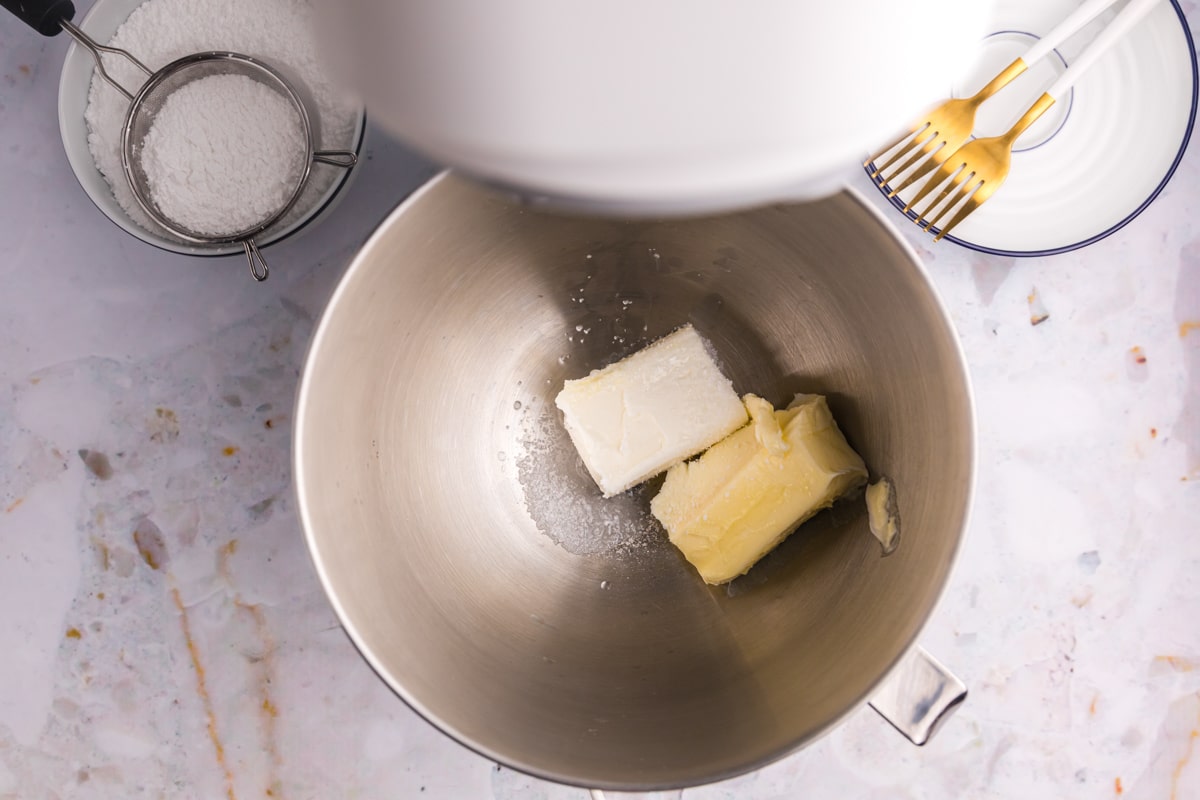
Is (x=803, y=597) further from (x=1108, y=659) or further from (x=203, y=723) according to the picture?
(x=203, y=723)

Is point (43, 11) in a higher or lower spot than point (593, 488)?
higher

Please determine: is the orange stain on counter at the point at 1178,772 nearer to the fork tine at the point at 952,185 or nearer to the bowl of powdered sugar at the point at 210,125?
the fork tine at the point at 952,185

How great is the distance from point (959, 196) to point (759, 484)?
36 cm

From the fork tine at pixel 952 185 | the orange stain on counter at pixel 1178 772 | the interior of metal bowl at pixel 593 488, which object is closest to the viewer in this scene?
the interior of metal bowl at pixel 593 488

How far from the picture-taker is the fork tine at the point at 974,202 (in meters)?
0.85

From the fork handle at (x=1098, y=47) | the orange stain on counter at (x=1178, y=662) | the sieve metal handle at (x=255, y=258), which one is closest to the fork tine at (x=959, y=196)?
the fork handle at (x=1098, y=47)

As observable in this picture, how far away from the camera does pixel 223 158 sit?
88 centimetres

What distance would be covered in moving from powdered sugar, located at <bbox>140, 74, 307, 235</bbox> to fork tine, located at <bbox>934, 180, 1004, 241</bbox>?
2.20 feet

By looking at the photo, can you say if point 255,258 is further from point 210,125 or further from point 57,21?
point 57,21

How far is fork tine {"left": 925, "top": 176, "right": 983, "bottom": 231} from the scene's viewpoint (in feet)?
2.80

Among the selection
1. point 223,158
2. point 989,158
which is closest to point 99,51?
point 223,158

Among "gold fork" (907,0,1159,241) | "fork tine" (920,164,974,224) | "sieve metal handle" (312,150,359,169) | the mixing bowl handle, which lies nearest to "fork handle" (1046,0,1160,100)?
"gold fork" (907,0,1159,241)

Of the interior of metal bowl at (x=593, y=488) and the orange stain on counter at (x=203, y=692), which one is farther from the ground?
the interior of metal bowl at (x=593, y=488)

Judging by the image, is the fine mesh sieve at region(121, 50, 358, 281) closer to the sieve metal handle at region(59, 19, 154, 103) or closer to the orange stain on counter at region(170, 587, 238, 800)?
the sieve metal handle at region(59, 19, 154, 103)
